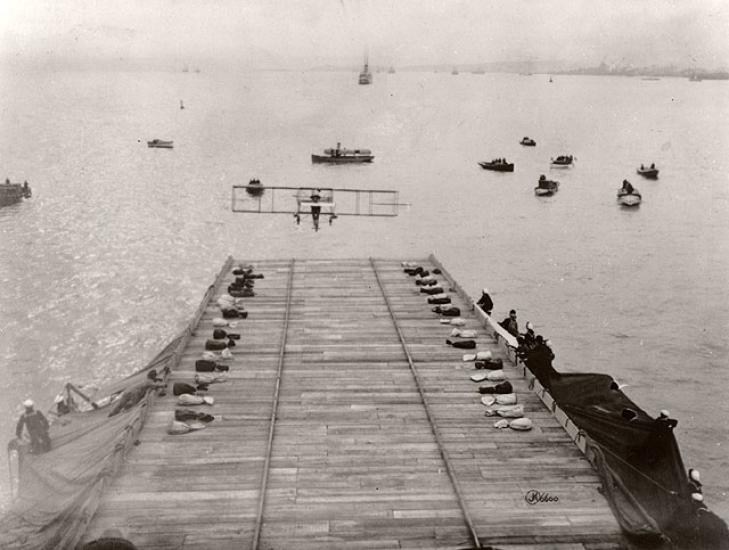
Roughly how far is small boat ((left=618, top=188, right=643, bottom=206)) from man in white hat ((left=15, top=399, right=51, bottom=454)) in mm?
82768

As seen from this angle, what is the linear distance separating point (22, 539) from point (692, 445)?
30.8m

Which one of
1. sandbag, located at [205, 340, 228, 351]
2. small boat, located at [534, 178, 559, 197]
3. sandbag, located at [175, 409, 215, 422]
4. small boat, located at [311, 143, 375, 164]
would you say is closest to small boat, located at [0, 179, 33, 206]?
small boat, located at [311, 143, 375, 164]

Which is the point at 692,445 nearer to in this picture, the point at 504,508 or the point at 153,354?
the point at 504,508

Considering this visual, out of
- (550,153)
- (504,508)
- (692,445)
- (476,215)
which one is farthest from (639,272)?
(550,153)

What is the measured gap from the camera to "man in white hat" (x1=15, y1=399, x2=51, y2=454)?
24094mm

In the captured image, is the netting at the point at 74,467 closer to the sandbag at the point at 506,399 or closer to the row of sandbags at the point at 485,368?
the row of sandbags at the point at 485,368

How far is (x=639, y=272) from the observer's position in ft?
210

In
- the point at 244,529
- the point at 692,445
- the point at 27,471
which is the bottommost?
the point at 692,445

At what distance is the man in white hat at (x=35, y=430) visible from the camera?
24.1 m

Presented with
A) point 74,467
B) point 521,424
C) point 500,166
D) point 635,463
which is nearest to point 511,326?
point 635,463

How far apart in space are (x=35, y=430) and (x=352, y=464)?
12158 millimetres

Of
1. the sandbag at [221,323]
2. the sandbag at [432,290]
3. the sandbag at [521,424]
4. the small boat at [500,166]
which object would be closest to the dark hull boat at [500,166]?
the small boat at [500,166]

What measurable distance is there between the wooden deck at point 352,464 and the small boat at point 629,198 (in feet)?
226

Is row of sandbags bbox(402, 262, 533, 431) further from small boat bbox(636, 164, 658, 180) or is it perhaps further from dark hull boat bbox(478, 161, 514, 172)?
small boat bbox(636, 164, 658, 180)
